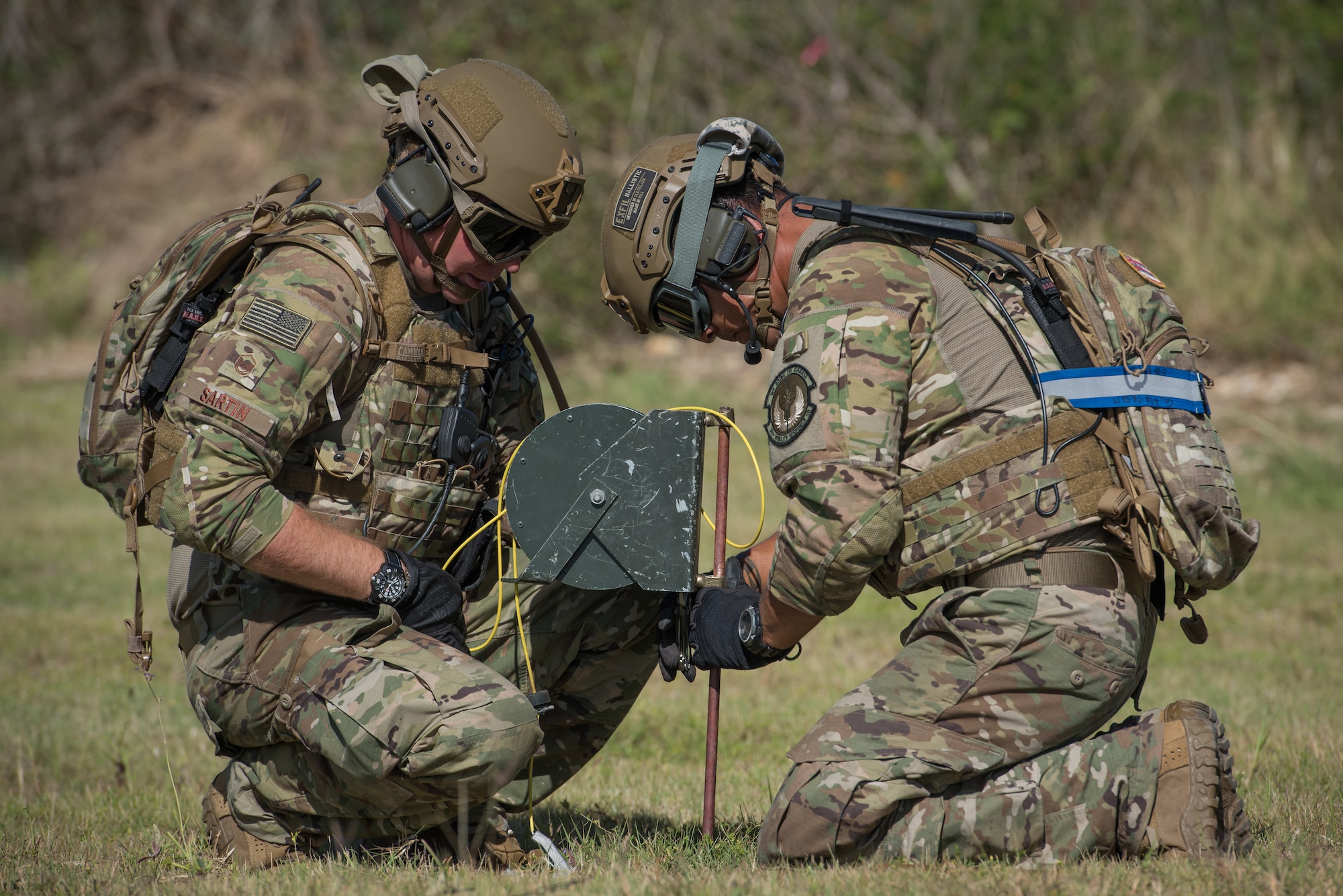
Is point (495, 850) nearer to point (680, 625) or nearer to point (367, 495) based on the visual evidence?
point (680, 625)

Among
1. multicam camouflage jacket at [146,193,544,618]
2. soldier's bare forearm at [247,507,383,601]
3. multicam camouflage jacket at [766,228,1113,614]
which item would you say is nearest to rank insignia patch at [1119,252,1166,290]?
multicam camouflage jacket at [766,228,1113,614]

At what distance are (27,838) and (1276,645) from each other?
5885mm

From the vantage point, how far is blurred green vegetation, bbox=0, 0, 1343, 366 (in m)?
11.5

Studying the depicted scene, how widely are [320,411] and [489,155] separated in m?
0.91

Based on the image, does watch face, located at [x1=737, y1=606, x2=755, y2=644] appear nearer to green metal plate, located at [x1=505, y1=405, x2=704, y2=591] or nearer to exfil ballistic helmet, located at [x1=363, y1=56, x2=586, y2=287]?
green metal plate, located at [x1=505, y1=405, x2=704, y2=591]

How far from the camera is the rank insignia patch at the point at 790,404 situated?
3.28 metres

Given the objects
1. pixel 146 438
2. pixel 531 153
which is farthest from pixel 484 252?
pixel 146 438

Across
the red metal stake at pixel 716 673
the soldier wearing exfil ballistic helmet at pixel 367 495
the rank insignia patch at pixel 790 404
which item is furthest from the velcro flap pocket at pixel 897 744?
the soldier wearing exfil ballistic helmet at pixel 367 495

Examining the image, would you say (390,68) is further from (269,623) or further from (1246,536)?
(1246,536)

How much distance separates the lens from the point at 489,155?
12.4 ft

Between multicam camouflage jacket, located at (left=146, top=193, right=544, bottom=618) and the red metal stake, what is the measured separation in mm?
826

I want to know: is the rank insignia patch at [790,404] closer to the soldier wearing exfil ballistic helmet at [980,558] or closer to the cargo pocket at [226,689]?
the soldier wearing exfil ballistic helmet at [980,558]

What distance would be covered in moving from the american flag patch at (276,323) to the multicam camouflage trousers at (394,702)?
814 mm

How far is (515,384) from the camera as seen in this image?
4406 millimetres
